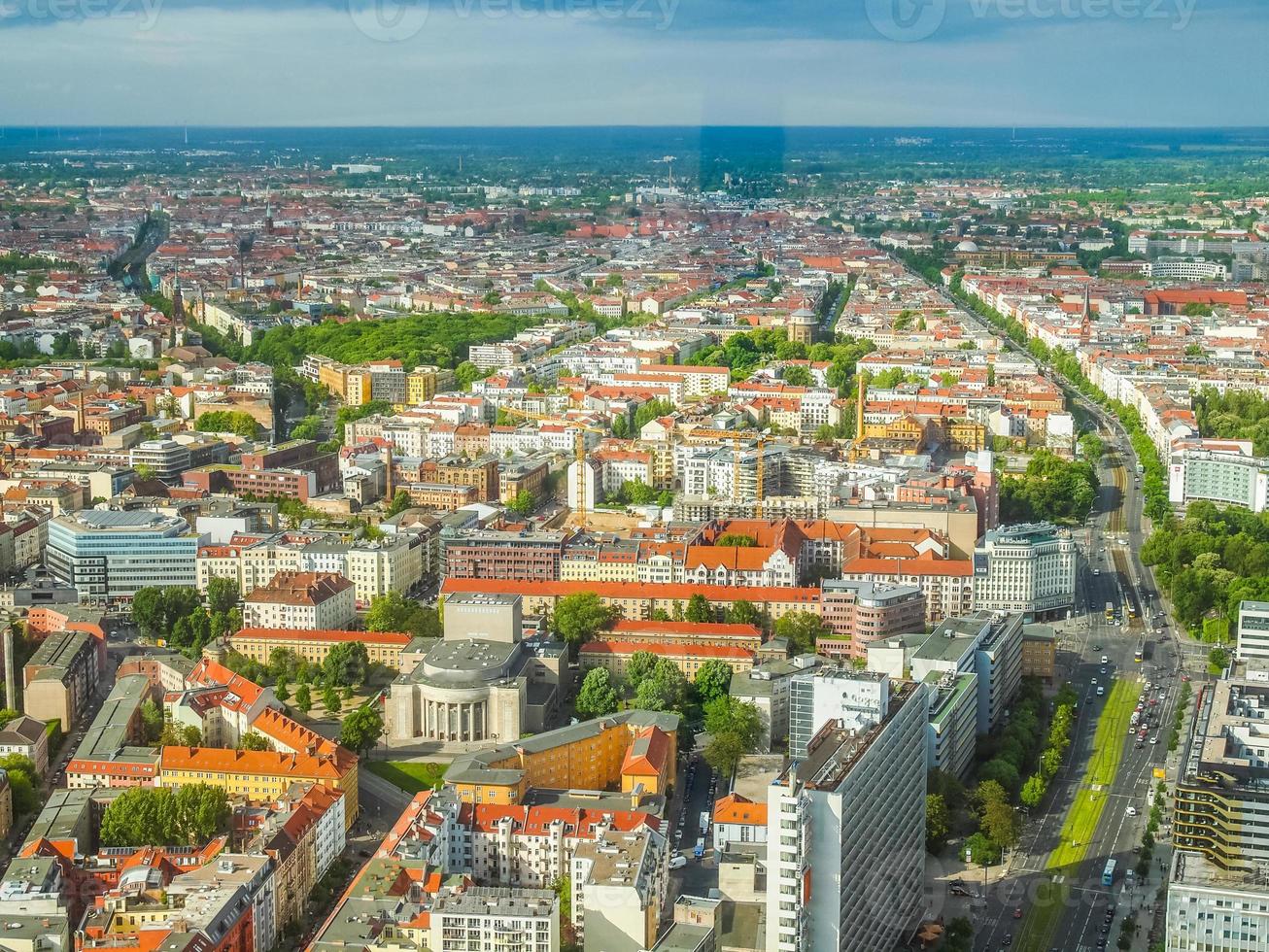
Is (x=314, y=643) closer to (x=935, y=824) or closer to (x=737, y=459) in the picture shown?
(x=935, y=824)

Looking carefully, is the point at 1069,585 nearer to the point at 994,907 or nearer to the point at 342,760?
A: the point at 994,907

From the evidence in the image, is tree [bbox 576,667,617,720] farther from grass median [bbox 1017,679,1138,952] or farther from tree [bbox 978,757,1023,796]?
grass median [bbox 1017,679,1138,952]

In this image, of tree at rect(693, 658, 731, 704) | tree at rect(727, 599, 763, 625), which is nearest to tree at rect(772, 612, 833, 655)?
tree at rect(727, 599, 763, 625)

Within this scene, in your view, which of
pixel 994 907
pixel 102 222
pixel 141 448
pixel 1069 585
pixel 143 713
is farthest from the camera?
pixel 102 222

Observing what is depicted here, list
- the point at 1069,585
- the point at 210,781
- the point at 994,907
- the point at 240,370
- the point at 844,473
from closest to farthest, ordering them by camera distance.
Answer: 1. the point at 994,907
2. the point at 210,781
3. the point at 1069,585
4. the point at 844,473
5. the point at 240,370

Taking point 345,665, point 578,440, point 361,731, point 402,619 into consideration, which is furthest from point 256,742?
point 578,440

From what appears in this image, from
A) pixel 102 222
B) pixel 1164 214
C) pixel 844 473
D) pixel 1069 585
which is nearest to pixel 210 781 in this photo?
pixel 1069 585
